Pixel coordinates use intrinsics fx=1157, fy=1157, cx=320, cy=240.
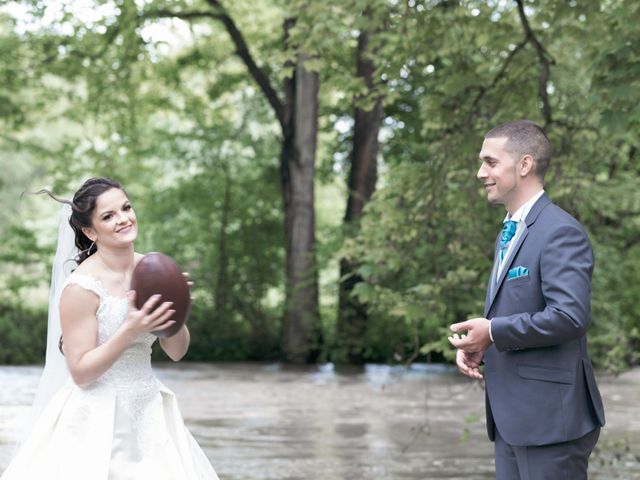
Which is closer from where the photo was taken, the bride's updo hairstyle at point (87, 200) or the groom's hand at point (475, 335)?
the groom's hand at point (475, 335)

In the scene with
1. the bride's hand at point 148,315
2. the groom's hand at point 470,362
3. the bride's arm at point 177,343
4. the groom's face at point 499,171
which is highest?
the groom's face at point 499,171

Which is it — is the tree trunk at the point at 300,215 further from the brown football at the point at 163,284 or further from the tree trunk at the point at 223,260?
the brown football at the point at 163,284

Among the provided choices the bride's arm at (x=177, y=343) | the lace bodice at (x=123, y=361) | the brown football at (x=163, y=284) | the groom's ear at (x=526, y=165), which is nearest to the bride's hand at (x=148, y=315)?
the brown football at (x=163, y=284)

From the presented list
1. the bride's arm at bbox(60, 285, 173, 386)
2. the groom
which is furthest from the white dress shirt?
the bride's arm at bbox(60, 285, 173, 386)

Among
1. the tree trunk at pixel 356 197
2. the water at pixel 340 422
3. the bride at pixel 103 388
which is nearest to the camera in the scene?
the bride at pixel 103 388

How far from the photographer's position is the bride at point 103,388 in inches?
165

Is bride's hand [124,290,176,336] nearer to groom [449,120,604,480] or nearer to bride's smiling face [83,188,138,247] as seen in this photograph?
bride's smiling face [83,188,138,247]

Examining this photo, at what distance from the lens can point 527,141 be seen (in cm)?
427

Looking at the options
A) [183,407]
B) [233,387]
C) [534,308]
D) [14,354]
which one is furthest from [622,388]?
[534,308]

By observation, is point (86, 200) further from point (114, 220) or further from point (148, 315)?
point (148, 315)

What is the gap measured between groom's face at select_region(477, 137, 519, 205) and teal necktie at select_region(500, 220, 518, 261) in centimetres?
10

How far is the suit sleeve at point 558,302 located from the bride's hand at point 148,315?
1.15m

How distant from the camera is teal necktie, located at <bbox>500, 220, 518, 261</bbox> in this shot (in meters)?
4.34

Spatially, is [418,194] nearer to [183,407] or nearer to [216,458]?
[216,458]
